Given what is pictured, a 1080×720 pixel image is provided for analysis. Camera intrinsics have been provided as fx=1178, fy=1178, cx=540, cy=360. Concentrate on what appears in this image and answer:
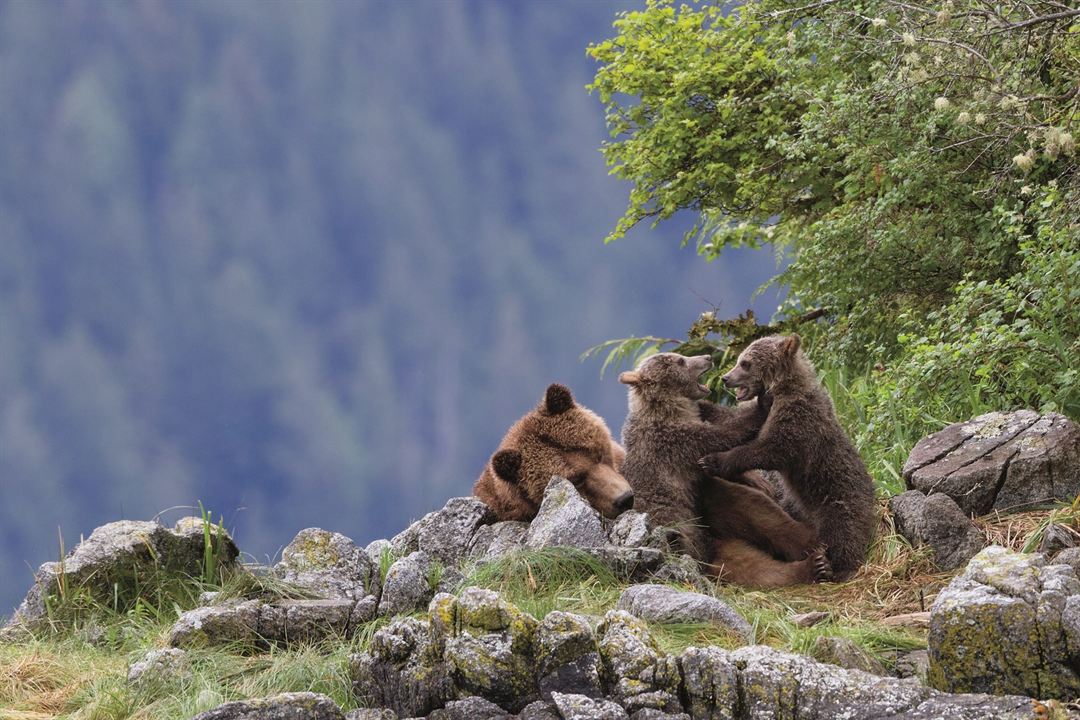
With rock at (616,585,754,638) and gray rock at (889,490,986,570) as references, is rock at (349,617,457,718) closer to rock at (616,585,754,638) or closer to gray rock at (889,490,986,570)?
rock at (616,585,754,638)

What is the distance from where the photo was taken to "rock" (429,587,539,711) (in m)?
4.96

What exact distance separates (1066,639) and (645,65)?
15.4 metres

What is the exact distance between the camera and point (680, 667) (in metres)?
4.87

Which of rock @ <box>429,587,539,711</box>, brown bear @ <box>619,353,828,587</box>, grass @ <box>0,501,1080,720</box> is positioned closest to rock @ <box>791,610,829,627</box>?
grass @ <box>0,501,1080,720</box>

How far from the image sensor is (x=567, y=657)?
496 cm

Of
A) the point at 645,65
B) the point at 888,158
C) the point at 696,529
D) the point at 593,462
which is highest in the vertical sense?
the point at 645,65

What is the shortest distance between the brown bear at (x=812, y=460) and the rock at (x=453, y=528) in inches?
65.7

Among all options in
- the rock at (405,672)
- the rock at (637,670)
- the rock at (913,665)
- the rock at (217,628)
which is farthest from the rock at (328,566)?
the rock at (913,665)

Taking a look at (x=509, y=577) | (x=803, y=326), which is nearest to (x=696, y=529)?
(x=509, y=577)

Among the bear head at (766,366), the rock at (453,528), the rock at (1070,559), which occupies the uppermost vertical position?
the bear head at (766,366)

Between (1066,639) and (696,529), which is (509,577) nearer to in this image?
(696,529)

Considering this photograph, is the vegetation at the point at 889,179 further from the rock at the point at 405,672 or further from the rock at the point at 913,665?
the rock at the point at 405,672

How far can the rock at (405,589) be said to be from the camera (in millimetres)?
7082

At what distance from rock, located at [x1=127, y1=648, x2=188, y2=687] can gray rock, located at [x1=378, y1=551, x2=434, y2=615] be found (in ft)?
4.06
